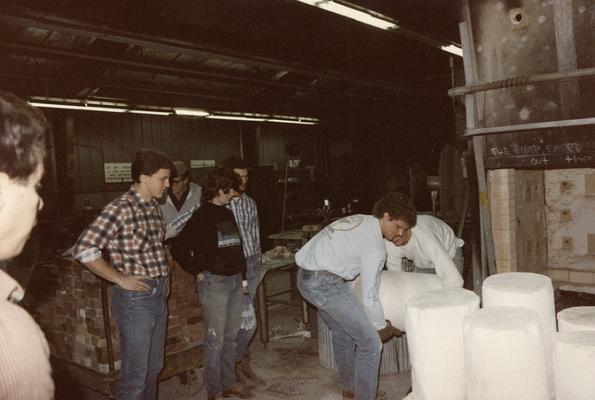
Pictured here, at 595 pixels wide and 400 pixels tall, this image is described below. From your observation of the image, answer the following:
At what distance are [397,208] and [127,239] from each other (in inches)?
78.2

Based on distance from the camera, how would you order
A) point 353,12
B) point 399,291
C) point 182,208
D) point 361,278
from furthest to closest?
point 182,208 → point 353,12 → point 399,291 → point 361,278

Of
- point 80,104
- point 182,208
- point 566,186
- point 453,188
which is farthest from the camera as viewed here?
point 80,104

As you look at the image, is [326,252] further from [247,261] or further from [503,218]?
[503,218]

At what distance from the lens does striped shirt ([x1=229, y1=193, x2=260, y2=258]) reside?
4578mm

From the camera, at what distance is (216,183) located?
3.91 metres

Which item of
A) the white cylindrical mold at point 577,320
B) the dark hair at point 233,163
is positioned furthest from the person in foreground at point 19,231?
the dark hair at point 233,163

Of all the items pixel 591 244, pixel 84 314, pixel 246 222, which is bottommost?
pixel 84 314

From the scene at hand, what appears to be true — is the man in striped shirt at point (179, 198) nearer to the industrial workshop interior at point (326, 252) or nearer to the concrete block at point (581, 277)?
the industrial workshop interior at point (326, 252)

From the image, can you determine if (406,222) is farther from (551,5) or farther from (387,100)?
(387,100)

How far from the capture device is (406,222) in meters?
3.50

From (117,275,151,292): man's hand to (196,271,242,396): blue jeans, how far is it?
747 mm

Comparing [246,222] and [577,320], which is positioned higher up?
[246,222]

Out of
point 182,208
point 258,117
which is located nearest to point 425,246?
point 182,208

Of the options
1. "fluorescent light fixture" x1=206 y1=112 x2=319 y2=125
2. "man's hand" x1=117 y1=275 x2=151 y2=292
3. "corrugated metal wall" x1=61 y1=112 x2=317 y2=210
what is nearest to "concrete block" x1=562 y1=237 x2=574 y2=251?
"man's hand" x1=117 y1=275 x2=151 y2=292
